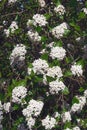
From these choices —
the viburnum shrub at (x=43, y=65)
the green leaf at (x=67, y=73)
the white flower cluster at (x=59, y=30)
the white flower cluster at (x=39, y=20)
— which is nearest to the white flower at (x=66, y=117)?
the viburnum shrub at (x=43, y=65)

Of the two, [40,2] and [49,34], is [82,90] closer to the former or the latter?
[49,34]

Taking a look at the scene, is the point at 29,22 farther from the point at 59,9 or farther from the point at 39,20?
the point at 59,9

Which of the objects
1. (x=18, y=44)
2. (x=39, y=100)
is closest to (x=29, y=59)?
(x=18, y=44)

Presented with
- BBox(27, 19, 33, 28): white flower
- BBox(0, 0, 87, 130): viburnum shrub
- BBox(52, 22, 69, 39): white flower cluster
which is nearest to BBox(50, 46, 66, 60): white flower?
BBox(0, 0, 87, 130): viburnum shrub

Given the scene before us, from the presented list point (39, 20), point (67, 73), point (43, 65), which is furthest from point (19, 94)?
point (39, 20)

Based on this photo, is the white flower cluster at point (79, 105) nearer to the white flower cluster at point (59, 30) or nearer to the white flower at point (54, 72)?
the white flower at point (54, 72)

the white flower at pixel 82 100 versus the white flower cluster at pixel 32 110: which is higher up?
the white flower at pixel 82 100
